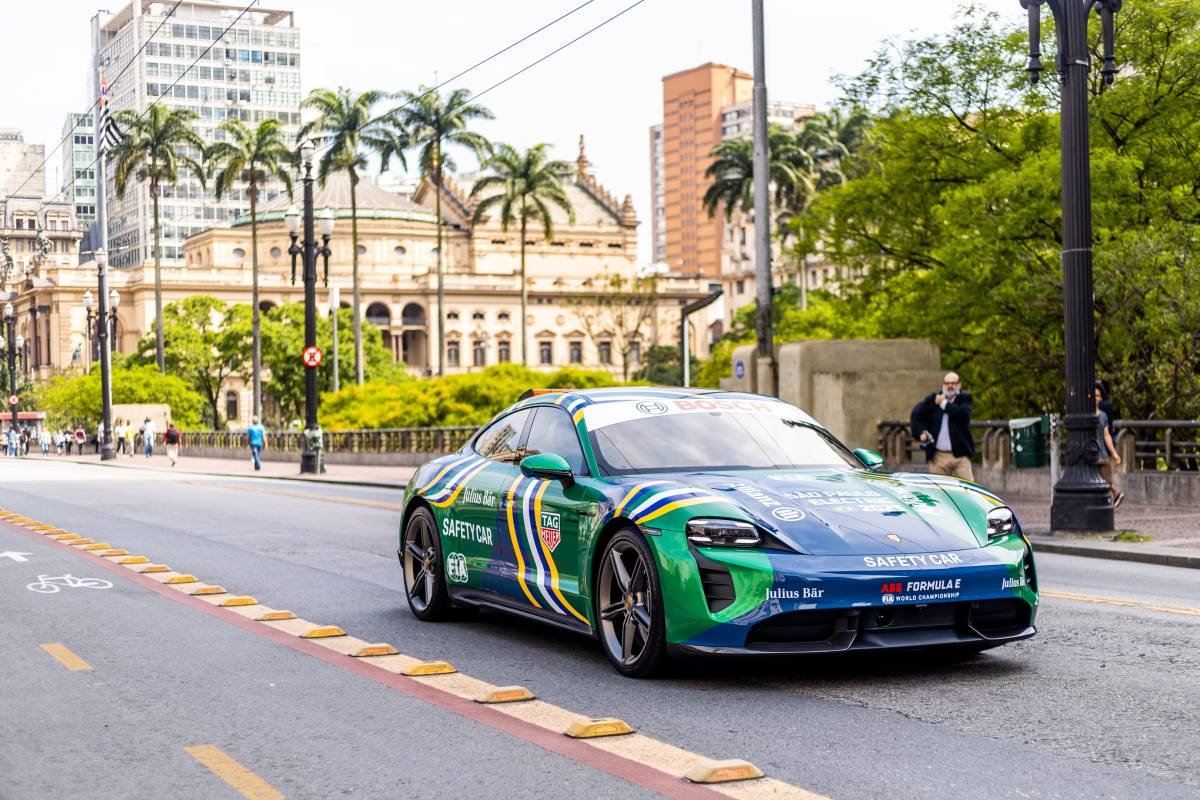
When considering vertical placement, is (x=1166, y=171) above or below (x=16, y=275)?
below

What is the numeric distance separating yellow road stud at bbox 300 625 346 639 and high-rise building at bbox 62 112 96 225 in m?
129

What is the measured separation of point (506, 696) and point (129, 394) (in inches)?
3887

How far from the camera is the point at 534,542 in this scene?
9.05 metres

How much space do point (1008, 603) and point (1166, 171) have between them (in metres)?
20.0

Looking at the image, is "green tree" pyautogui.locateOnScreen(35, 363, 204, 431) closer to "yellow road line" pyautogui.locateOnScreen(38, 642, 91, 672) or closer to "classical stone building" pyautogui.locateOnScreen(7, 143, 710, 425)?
"classical stone building" pyautogui.locateOnScreen(7, 143, 710, 425)

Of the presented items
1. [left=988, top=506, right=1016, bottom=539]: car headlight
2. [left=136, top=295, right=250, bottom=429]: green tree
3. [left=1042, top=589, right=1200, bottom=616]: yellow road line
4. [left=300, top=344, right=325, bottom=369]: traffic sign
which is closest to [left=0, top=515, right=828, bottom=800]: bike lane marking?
[left=988, top=506, right=1016, bottom=539]: car headlight

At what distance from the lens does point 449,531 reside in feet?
33.3

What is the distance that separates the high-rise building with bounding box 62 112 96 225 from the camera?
463 feet

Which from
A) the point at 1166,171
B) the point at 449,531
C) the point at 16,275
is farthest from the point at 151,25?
the point at 449,531

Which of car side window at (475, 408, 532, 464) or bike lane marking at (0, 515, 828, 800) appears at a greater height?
car side window at (475, 408, 532, 464)

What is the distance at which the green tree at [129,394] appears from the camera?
334 ft

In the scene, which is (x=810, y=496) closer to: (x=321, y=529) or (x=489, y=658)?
(x=489, y=658)

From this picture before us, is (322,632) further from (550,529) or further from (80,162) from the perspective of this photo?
(80,162)

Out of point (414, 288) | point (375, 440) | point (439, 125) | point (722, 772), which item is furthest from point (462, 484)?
point (414, 288)
